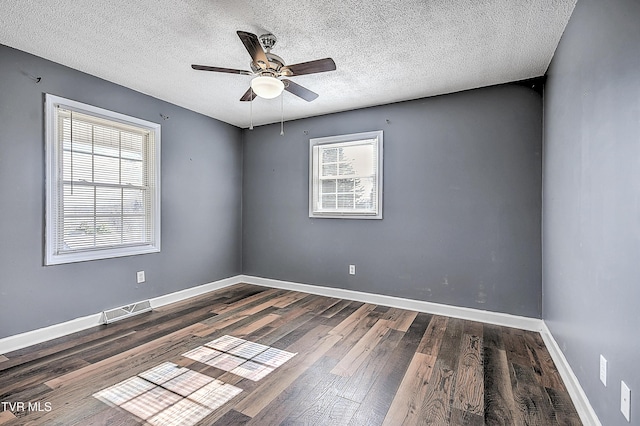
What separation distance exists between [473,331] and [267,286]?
2.95m

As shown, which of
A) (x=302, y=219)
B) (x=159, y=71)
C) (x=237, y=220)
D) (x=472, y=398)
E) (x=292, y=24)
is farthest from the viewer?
(x=237, y=220)

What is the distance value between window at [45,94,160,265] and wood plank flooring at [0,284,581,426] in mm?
881

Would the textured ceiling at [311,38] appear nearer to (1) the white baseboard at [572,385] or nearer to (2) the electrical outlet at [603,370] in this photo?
(2) the electrical outlet at [603,370]

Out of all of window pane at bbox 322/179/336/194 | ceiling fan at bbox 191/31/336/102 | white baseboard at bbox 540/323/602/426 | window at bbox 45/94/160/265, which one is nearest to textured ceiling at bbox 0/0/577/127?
ceiling fan at bbox 191/31/336/102

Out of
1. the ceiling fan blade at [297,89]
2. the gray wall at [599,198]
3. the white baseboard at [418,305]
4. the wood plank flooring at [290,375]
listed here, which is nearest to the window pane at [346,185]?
the white baseboard at [418,305]

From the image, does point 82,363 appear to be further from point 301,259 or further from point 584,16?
point 584,16

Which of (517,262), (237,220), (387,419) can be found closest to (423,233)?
(517,262)

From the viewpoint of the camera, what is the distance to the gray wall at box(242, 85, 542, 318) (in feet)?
10.5

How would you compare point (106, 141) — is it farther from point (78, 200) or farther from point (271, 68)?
point (271, 68)

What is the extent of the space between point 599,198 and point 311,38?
220 cm

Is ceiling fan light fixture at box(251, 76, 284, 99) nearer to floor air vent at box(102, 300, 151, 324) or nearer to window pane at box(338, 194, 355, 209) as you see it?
window pane at box(338, 194, 355, 209)

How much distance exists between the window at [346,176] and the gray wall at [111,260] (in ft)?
4.80

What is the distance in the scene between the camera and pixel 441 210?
3602mm

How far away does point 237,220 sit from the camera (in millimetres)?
5066
